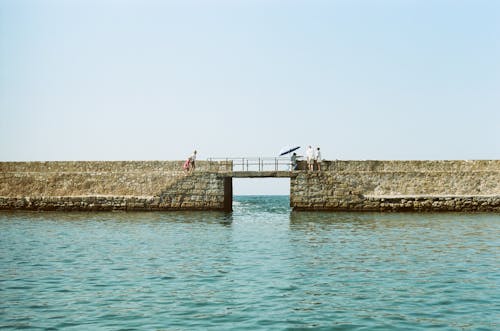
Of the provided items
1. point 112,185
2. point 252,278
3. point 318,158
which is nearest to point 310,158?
point 318,158

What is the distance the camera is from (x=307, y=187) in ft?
117

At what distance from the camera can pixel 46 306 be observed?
11188 millimetres

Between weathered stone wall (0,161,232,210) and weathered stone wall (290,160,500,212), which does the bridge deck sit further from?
weathered stone wall (0,161,232,210)

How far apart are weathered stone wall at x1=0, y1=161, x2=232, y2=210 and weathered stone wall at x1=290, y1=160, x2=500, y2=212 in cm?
568

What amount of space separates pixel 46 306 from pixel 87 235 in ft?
42.3

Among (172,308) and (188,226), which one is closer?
(172,308)

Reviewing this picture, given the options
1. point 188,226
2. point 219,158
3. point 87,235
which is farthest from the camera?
point 219,158

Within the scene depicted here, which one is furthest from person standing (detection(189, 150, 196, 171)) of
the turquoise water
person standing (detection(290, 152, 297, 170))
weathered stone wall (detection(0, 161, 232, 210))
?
the turquoise water

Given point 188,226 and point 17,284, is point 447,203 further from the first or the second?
point 17,284

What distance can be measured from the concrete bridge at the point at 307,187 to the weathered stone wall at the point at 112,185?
6 centimetres

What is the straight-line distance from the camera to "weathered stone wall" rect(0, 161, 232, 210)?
3669cm

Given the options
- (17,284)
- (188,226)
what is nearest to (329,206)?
(188,226)

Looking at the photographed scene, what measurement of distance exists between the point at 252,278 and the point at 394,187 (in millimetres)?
24154

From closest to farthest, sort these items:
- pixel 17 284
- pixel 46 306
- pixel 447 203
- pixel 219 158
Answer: pixel 46 306 → pixel 17 284 → pixel 447 203 → pixel 219 158
